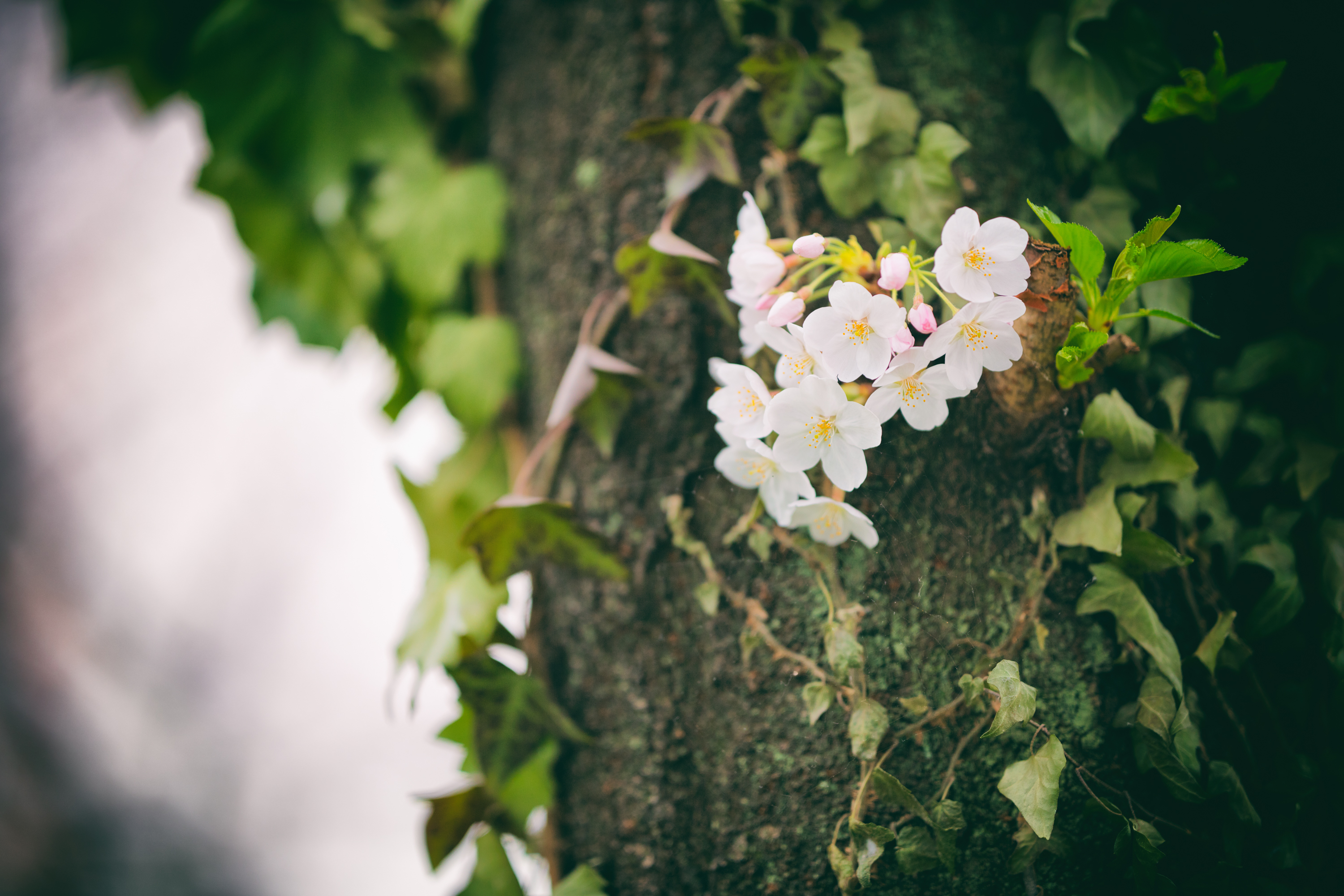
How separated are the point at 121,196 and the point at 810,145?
2.42 metres

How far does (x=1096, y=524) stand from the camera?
477mm

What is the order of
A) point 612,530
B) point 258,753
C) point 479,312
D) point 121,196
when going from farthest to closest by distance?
point 121,196 < point 258,753 < point 479,312 < point 612,530

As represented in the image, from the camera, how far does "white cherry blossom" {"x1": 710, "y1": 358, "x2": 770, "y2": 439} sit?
1.38ft

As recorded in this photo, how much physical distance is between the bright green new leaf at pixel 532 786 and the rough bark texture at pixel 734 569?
2 cm

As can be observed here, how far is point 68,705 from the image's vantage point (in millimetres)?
1987

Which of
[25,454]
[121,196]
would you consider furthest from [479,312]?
[25,454]

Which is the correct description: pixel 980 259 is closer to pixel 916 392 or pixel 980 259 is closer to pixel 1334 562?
pixel 916 392

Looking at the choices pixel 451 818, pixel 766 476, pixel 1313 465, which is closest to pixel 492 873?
pixel 451 818

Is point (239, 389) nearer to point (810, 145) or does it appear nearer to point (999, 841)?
point (810, 145)

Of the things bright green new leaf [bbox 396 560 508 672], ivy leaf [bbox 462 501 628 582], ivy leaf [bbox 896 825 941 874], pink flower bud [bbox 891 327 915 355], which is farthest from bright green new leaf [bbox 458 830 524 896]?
pink flower bud [bbox 891 327 915 355]

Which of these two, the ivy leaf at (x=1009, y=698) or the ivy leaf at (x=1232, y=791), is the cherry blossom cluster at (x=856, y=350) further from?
the ivy leaf at (x=1232, y=791)

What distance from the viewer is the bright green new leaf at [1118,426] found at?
468 mm

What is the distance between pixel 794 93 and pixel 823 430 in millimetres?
324

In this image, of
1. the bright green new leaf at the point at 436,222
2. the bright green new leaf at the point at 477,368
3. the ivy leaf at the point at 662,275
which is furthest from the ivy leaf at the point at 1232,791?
the bright green new leaf at the point at 436,222
